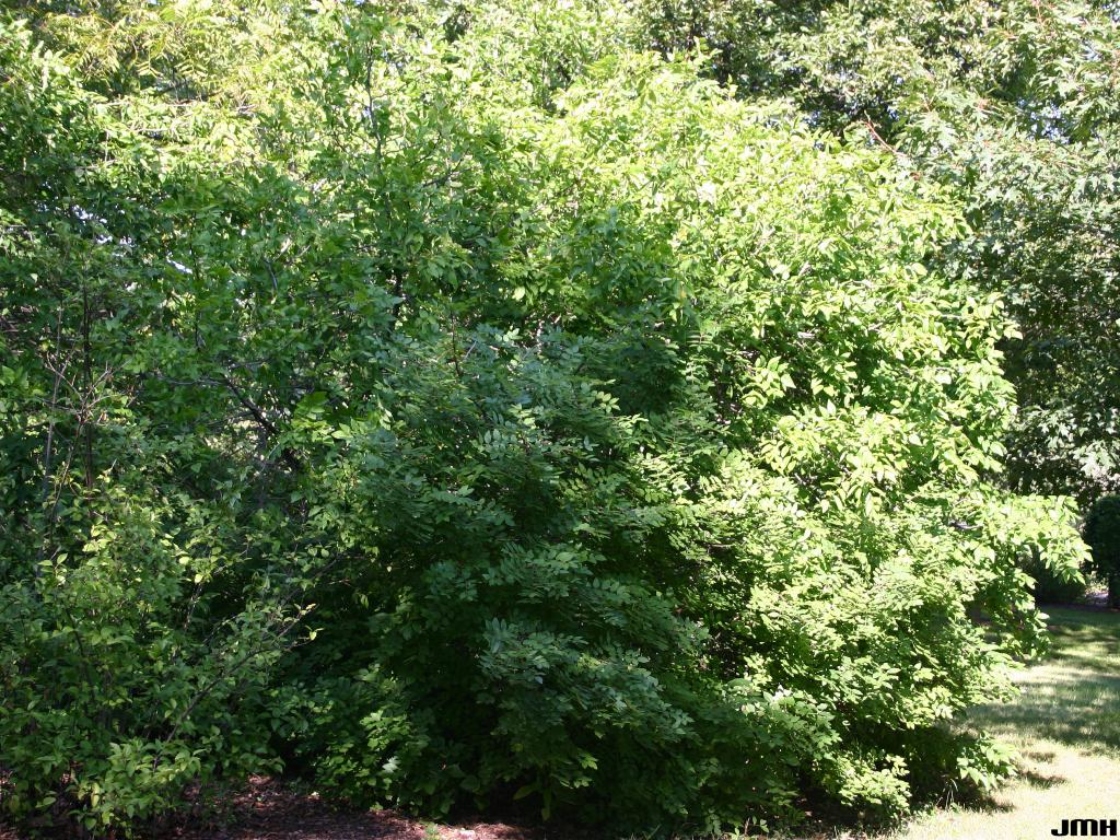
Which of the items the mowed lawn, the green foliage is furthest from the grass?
the green foliage

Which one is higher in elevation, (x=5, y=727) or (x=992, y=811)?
(x=5, y=727)

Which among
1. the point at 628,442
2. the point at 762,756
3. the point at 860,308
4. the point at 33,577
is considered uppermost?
the point at 860,308

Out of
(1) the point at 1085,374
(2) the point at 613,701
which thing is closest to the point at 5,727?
(2) the point at 613,701

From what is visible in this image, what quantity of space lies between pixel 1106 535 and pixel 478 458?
21558mm

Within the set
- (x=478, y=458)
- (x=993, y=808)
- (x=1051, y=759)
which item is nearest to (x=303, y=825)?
(x=478, y=458)

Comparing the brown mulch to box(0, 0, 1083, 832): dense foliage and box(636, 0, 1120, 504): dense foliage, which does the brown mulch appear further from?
box(636, 0, 1120, 504): dense foliage

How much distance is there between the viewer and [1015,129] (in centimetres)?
833

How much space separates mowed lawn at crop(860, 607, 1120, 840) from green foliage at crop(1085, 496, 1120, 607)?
26.3ft

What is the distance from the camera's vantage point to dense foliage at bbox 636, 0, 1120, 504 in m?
7.89

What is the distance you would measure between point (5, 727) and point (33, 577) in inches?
30.5

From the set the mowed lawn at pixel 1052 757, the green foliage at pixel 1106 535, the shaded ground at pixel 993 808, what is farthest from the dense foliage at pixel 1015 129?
the green foliage at pixel 1106 535

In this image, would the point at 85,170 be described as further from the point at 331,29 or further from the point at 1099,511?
the point at 1099,511

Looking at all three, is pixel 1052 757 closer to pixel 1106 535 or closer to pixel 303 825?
pixel 303 825

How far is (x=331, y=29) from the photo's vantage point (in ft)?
22.8
